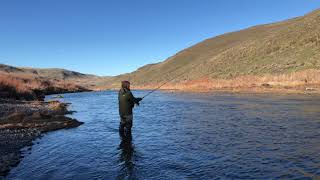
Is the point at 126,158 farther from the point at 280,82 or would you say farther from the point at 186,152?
the point at 280,82

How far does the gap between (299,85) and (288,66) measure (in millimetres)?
14033

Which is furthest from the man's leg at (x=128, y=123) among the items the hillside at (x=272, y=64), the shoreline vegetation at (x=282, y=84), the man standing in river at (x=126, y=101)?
the hillside at (x=272, y=64)

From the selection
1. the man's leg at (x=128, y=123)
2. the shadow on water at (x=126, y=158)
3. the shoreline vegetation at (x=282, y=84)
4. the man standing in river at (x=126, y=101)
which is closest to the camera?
the shadow on water at (x=126, y=158)

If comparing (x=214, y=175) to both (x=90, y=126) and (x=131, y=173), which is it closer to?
(x=131, y=173)

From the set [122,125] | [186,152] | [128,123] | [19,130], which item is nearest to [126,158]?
[186,152]

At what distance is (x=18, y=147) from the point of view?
14953 millimetres

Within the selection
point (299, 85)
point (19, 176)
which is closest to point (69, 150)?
point (19, 176)

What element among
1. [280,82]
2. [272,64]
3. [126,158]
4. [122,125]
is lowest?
[126,158]

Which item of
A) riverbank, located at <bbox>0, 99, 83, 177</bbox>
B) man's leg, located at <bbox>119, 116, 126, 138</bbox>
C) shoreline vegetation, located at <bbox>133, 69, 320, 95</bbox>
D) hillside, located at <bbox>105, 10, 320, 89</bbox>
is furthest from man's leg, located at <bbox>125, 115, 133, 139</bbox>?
hillside, located at <bbox>105, 10, 320, 89</bbox>

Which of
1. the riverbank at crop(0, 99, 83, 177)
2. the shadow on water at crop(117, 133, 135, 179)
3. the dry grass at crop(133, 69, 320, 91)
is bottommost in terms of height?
the shadow on water at crop(117, 133, 135, 179)

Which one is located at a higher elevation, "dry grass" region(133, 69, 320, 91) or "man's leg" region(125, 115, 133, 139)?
"dry grass" region(133, 69, 320, 91)

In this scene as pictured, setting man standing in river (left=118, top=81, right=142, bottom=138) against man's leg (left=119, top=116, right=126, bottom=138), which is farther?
man's leg (left=119, top=116, right=126, bottom=138)

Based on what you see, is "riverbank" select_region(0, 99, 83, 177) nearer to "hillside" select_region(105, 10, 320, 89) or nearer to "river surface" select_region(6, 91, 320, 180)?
"river surface" select_region(6, 91, 320, 180)

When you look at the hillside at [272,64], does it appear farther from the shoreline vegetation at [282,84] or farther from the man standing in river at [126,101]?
the man standing in river at [126,101]
